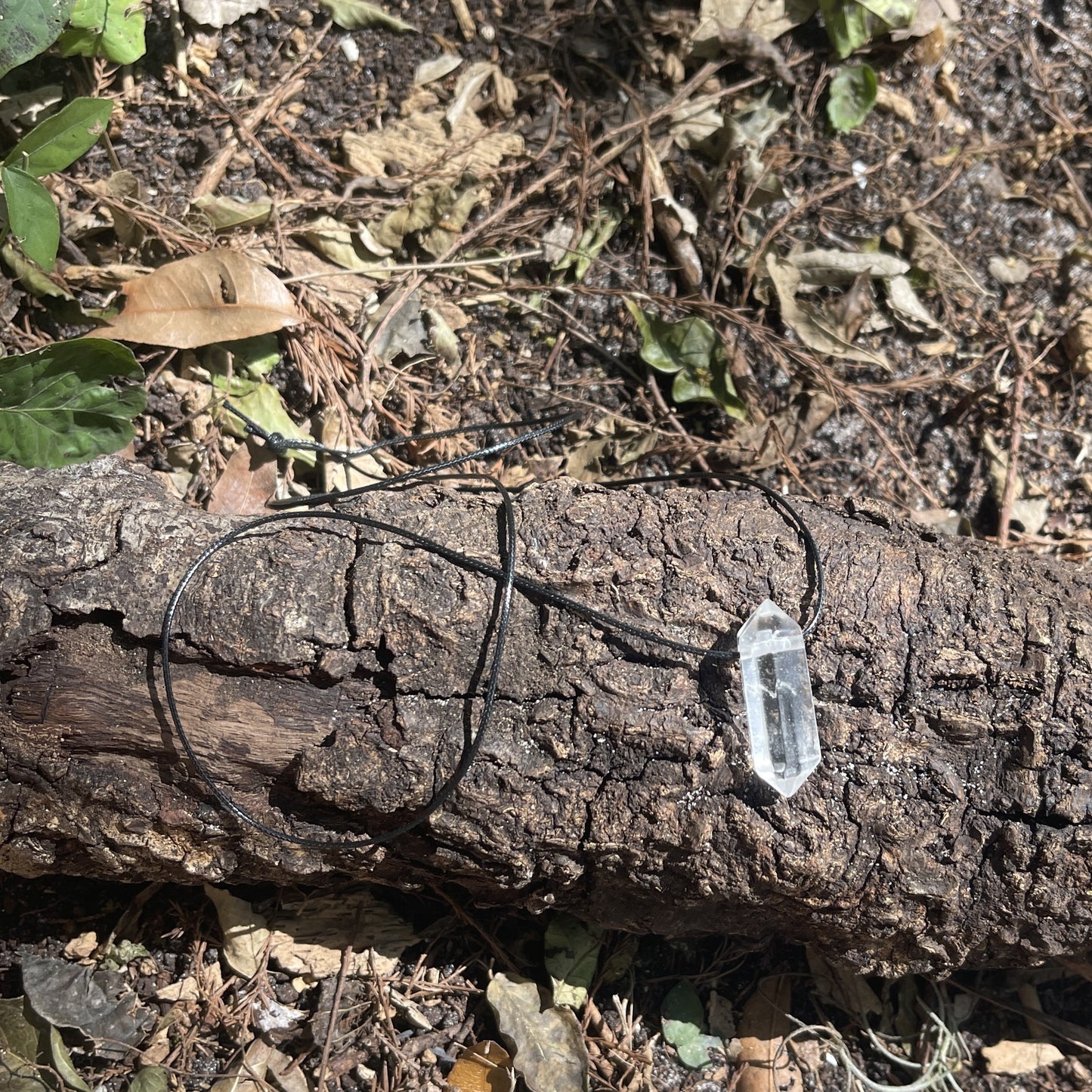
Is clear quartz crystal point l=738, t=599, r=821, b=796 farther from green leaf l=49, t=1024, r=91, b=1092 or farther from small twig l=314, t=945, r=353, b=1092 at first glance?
green leaf l=49, t=1024, r=91, b=1092

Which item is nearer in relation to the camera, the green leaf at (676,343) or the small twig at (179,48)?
the small twig at (179,48)

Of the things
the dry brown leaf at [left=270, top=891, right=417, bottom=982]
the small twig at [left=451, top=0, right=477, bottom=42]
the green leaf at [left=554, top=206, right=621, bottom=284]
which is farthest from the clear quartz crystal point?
the small twig at [left=451, top=0, right=477, bottom=42]

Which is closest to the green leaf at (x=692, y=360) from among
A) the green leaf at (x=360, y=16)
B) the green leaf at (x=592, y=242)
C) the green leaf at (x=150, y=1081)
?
the green leaf at (x=592, y=242)

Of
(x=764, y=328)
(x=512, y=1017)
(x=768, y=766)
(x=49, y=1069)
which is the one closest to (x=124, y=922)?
(x=49, y=1069)

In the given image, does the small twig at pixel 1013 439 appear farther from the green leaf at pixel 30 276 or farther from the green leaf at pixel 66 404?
the green leaf at pixel 30 276

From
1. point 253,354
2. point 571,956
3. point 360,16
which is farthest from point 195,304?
point 571,956
